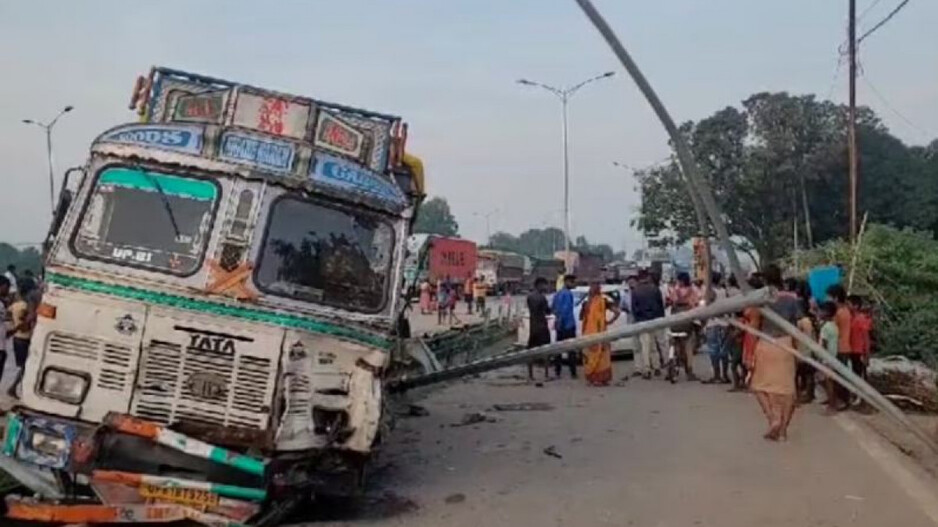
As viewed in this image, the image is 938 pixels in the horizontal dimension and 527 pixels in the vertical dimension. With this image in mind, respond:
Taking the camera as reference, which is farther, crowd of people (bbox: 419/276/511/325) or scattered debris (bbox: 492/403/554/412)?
crowd of people (bbox: 419/276/511/325)

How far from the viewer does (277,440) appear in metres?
7.13

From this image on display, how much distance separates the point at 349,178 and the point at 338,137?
0.56 m

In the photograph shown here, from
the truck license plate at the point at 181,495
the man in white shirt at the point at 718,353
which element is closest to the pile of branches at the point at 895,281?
the man in white shirt at the point at 718,353

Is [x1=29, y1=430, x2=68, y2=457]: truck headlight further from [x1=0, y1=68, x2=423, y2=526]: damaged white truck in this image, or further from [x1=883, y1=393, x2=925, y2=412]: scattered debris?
[x1=883, y1=393, x2=925, y2=412]: scattered debris

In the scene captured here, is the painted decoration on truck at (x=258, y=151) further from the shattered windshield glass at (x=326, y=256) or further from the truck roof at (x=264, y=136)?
the shattered windshield glass at (x=326, y=256)

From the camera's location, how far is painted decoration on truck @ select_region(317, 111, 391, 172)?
8453 mm

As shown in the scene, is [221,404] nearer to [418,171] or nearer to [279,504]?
[279,504]

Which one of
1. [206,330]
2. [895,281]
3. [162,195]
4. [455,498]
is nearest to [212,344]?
[206,330]

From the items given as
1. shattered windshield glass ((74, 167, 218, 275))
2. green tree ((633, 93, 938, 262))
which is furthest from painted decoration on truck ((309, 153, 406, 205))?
green tree ((633, 93, 938, 262))

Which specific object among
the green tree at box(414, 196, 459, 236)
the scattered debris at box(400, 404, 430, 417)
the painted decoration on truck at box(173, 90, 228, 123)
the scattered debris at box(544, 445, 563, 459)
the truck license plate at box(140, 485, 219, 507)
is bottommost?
the truck license plate at box(140, 485, 219, 507)

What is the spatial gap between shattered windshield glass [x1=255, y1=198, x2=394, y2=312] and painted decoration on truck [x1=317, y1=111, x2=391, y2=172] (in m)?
0.72

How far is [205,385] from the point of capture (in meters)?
7.10

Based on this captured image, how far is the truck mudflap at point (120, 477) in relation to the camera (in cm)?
684

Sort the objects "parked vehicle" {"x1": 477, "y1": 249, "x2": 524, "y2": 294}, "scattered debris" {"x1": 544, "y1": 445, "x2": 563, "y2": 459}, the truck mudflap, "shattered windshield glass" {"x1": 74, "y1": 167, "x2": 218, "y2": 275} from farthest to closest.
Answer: "parked vehicle" {"x1": 477, "y1": 249, "x2": 524, "y2": 294} → "scattered debris" {"x1": 544, "y1": 445, "x2": 563, "y2": 459} → "shattered windshield glass" {"x1": 74, "y1": 167, "x2": 218, "y2": 275} → the truck mudflap
